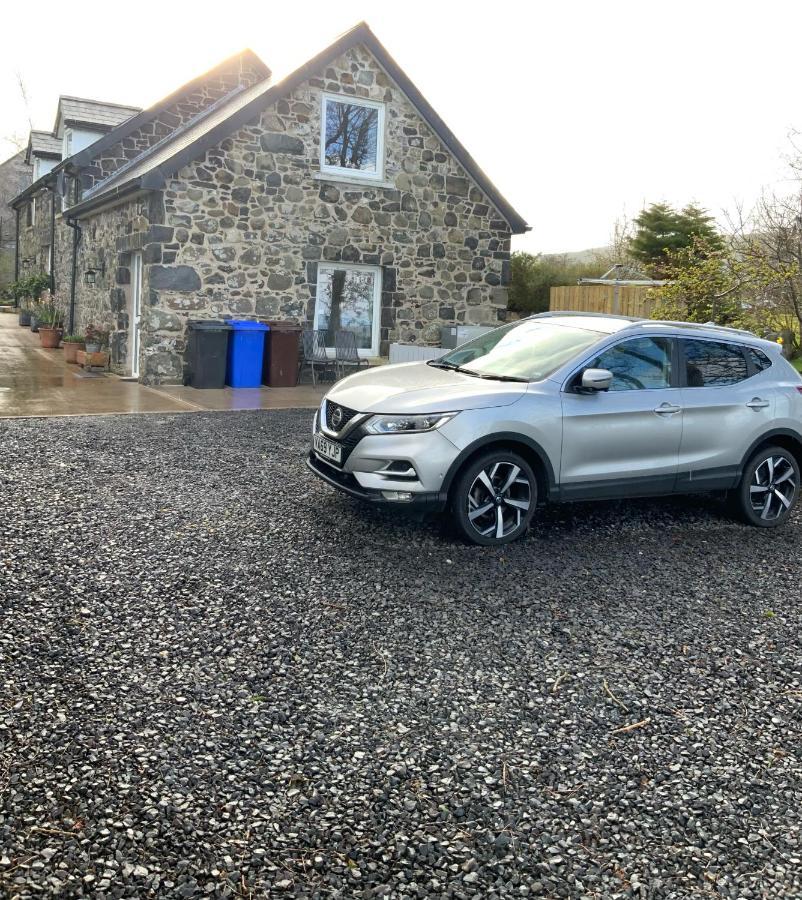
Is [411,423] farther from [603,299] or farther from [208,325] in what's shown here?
[603,299]

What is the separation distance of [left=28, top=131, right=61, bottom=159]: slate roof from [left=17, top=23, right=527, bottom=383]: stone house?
41.1ft

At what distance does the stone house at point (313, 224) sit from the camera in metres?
15.2

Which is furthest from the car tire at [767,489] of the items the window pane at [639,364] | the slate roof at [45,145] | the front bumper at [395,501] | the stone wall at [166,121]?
the slate roof at [45,145]

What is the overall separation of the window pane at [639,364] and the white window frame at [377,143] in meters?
10.7

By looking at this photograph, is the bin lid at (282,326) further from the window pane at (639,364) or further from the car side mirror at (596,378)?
the car side mirror at (596,378)

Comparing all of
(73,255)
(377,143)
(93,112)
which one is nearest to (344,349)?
(377,143)

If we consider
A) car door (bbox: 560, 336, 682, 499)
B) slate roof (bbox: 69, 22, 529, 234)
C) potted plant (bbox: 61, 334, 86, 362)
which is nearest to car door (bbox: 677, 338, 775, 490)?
car door (bbox: 560, 336, 682, 499)

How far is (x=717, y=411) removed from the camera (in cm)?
742

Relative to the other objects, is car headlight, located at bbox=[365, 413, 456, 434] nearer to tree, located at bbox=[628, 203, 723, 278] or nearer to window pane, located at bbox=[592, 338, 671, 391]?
window pane, located at bbox=[592, 338, 671, 391]

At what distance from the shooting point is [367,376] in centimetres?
743

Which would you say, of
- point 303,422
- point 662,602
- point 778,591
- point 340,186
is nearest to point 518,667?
point 662,602

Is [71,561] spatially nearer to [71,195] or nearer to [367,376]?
[367,376]

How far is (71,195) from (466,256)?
10.5m

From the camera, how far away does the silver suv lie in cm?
641
